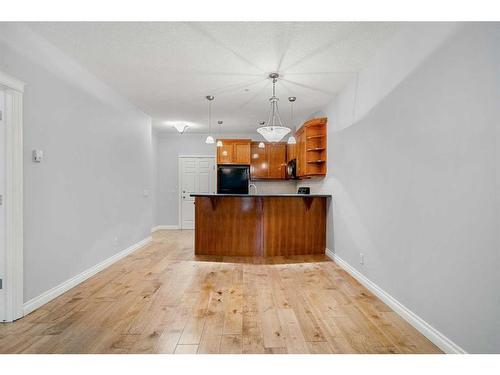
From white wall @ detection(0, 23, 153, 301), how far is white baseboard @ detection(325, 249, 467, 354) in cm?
341

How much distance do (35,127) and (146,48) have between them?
135 centimetres

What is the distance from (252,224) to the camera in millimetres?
4176

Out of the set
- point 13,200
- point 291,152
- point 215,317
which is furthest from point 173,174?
point 215,317

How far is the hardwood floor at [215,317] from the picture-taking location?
70.7 inches

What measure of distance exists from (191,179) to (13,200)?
482cm

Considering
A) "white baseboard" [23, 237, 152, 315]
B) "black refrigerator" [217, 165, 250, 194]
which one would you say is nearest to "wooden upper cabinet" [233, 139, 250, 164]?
"black refrigerator" [217, 165, 250, 194]

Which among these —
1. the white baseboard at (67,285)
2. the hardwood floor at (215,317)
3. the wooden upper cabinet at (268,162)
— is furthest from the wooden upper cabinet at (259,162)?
the white baseboard at (67,285)

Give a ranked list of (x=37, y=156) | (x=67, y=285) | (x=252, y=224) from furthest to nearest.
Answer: (x=252, y=224) → (x=67, y=285) → (x=37, y=156)

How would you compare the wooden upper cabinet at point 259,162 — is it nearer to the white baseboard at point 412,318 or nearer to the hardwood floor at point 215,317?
the hardwood floor at point 215,317

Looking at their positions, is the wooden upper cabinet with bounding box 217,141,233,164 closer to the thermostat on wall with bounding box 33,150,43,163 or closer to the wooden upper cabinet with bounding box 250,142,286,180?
the wooden upper cabinet with bounding box 250,142,286,180

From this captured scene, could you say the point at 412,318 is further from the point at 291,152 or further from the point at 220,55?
the point at 291,152

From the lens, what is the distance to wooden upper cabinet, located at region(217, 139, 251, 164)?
21.1 ft
